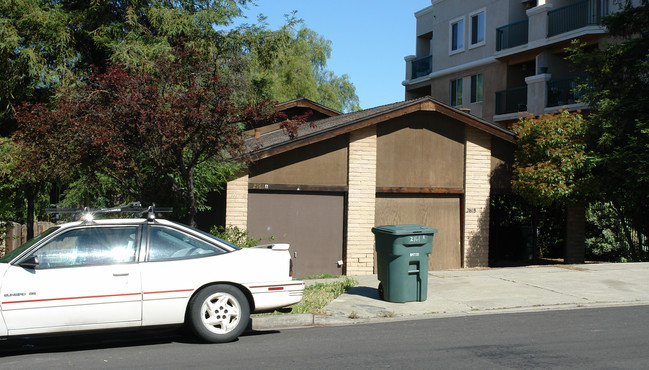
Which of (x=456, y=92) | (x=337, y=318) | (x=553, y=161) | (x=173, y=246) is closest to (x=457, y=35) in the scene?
(x=456, y=92)

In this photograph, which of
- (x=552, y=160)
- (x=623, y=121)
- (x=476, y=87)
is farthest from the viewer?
(x=476, y=87)

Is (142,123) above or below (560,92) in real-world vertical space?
below

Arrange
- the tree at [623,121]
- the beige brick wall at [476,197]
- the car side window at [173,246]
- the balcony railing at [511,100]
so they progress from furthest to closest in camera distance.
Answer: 1. the balcony railing at [511,100]
2. the beige brick wall at [476,197]
3. the tree at [623,121]
4. the car side window at [173,246]

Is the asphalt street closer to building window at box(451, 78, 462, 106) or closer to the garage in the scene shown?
the garage

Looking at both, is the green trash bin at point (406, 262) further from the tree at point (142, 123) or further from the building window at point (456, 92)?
the building window at point (456, 92)

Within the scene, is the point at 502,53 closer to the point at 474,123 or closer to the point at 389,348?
the point at 474,123

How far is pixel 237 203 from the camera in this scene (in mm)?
13570

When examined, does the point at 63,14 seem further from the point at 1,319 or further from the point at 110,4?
the point at 1,319

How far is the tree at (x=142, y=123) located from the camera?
9414 mm

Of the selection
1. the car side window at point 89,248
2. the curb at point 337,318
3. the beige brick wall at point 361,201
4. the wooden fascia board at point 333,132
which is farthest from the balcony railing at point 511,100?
the car side window at point 89,248

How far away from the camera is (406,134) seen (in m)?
15.3

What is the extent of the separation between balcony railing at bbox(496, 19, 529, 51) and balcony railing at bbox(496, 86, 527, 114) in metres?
1.96

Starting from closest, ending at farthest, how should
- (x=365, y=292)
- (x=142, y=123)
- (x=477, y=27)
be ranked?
(x=142, y=123)
(x=365, y=292)
(x=477, y=27)

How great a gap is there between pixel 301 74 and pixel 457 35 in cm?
1121
